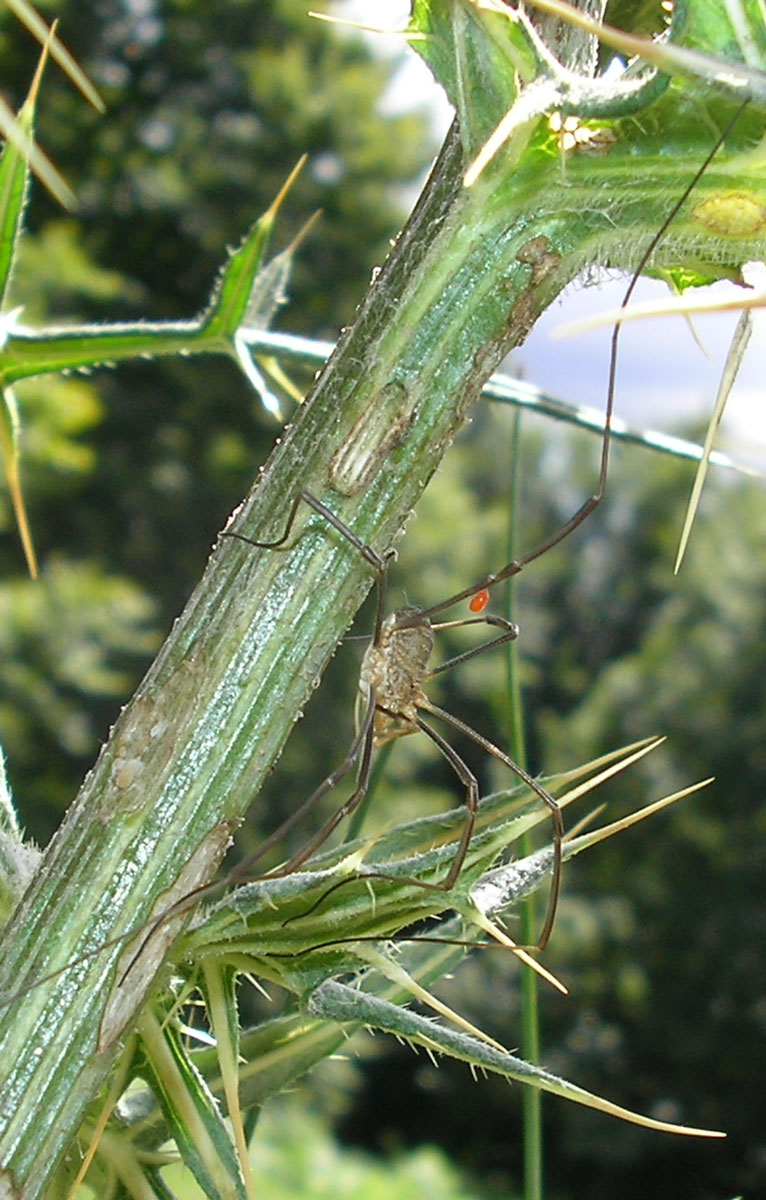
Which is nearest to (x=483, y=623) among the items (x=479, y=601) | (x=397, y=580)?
(x=479, y=601)

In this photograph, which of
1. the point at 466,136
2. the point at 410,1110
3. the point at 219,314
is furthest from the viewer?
the point at 410,1110

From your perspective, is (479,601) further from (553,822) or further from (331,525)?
(331,525)

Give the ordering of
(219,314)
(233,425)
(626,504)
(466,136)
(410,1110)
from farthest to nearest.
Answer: (626,504) → (410,1110) → (233,425) → (219,314) → (466,136)

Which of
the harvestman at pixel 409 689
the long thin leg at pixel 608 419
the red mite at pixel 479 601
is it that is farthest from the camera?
the red mite at pixel 479 601

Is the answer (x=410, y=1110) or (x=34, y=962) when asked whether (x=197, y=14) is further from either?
(x=34, y=962)

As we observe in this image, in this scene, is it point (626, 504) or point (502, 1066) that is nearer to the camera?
point (502, 1066)

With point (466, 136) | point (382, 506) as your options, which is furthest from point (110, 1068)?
point (466, 136)

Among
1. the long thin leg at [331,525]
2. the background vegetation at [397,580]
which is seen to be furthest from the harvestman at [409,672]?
the background vegetation at [397,580]

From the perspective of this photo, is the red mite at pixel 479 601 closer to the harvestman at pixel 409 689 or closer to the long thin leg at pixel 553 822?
the harvestman at pixel 409 689
